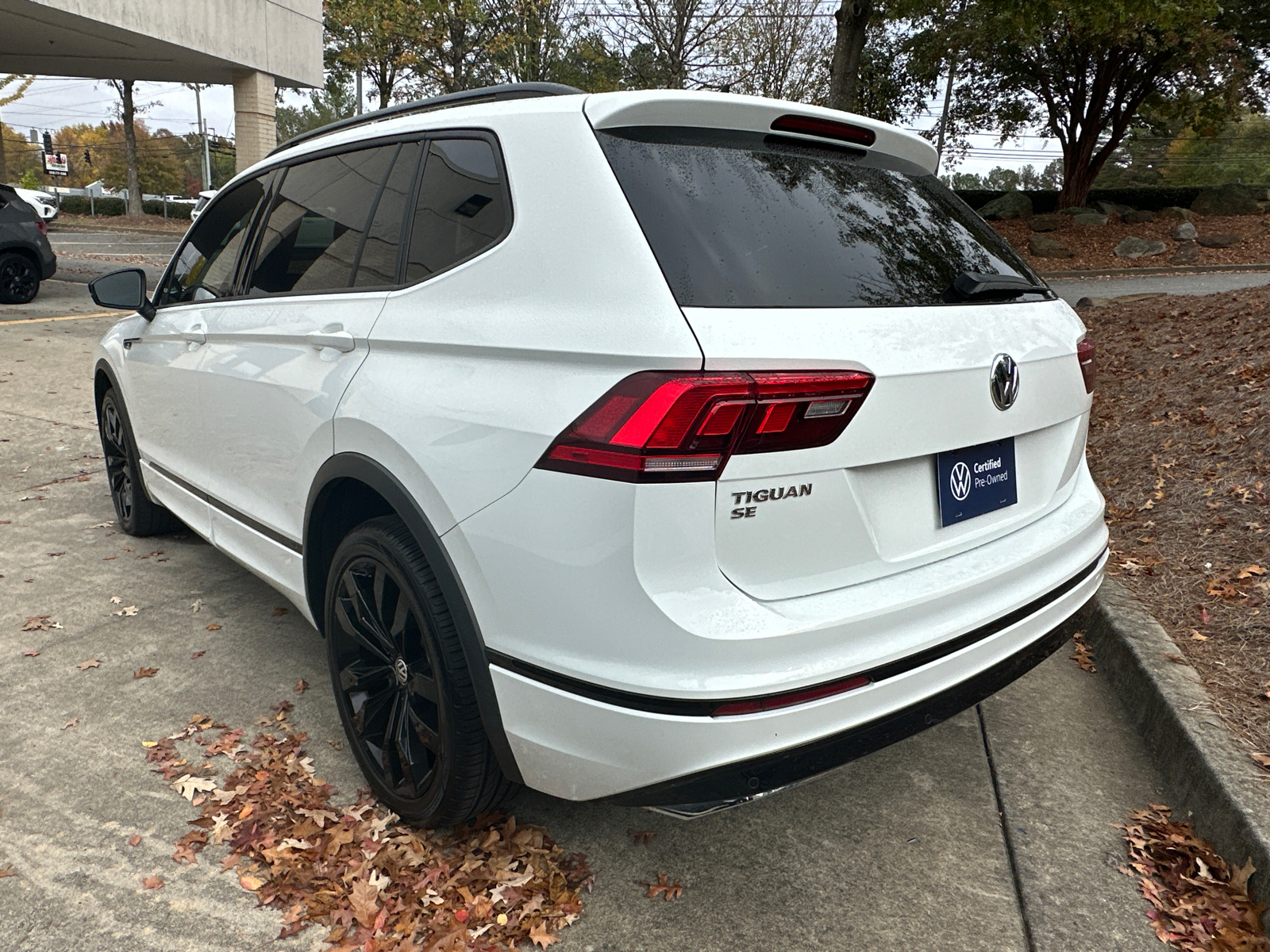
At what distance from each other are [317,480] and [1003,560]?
1.83m

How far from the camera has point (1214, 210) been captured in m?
23.7

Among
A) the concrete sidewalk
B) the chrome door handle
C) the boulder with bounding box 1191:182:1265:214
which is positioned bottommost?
the concrete sidewalk

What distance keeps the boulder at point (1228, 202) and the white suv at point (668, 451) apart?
25632 millimetres

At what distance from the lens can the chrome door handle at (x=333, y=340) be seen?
2570 mm

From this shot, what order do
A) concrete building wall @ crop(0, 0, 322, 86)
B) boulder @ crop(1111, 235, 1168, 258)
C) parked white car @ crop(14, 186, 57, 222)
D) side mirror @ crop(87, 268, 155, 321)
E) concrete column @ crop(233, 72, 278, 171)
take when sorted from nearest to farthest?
side mirror @ crop(87, 268, 155, 321), concrete building wall @ crop(0, 0, 322, 86), parked white car @ crop(14, 186, 57, 222), concrete column @ crop(233, 72, 278, 171), boulder @ crop(1111, 235, 1168, 258)

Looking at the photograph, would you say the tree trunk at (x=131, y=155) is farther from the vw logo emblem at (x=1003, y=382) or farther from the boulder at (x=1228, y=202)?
the vw logo emblem at (x=1003, y=382)

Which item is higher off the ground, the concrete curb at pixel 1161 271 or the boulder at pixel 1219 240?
the boulder at pixel 1219 240

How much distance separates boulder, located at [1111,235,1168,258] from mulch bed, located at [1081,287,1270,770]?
14259 millimetres

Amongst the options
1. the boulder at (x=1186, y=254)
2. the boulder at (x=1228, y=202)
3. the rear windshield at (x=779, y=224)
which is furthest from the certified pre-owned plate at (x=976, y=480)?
the boulder at (x=1228, y=202)

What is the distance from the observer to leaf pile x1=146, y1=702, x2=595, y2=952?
7.34 feet

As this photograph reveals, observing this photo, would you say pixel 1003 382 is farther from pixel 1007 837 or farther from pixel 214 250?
pixel 214 250

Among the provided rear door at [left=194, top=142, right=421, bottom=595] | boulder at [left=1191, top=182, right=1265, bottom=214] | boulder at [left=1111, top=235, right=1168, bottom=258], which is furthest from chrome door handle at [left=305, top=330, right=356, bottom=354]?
boulder at [left=1191, top=182, right=1265, bottom=214]

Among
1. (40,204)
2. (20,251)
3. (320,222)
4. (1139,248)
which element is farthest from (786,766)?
(1139,248)

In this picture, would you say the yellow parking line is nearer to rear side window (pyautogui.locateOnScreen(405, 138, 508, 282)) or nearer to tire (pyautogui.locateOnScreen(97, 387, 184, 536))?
tire (pyautogui.locateOnScreen(97, 387, 184, 536))
